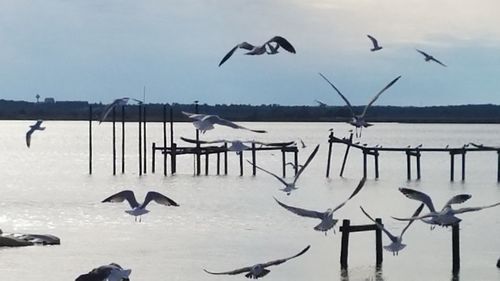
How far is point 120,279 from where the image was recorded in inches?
666

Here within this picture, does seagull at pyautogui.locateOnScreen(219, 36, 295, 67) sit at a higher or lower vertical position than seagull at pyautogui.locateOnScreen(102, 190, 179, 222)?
higher

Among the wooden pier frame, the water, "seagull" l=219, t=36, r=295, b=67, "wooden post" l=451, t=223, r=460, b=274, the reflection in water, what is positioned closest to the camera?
"seagull" l=219, t=36, r=295, b=67

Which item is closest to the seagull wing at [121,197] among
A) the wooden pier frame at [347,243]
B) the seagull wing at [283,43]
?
the seagull wing at [283,43]

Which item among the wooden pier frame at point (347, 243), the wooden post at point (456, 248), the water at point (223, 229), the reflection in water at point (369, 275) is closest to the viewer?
the wooden pier frame at point (347, 243)

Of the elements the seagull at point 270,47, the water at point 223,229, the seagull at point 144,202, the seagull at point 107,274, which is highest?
the seagull at point 270,47

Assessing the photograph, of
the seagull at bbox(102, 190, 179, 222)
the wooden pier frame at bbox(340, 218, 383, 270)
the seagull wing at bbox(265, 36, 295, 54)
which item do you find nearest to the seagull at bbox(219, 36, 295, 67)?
the seagull wing at bbox(265, 36, 295, 54)

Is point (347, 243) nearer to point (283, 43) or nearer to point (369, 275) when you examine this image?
point (369, 275)

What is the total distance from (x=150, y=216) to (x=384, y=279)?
18.0 m

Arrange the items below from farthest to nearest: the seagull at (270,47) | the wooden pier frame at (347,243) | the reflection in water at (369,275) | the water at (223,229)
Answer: the water at (223,229) < the reflection in water at (369,275) < the wooden pier frame at (347,243) < the seagull at (270,47)

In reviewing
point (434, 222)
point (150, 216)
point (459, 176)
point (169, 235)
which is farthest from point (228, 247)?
point (459, 176)

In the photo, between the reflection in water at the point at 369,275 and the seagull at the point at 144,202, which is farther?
the reflection in water at the point at 369,275

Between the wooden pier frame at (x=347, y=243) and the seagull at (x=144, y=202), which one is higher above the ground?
Answer: the seagull at (x=144, y=202)

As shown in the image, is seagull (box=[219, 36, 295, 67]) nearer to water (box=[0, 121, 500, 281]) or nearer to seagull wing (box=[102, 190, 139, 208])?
seagull wing (box=[102, 190, 139, 208])

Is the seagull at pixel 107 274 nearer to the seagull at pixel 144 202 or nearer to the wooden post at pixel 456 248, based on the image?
the seagull at pixel 144 202
